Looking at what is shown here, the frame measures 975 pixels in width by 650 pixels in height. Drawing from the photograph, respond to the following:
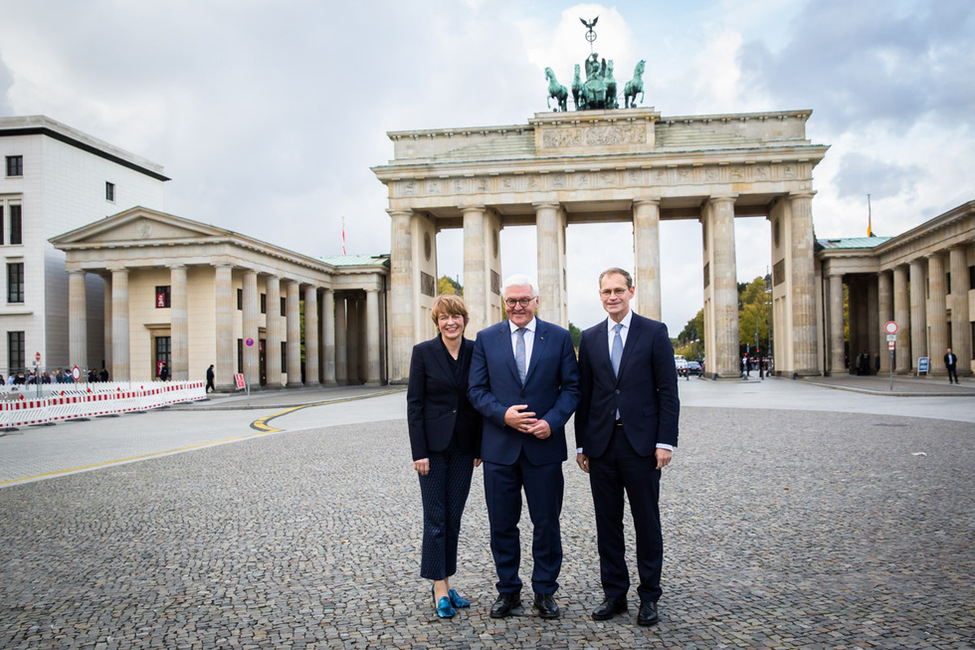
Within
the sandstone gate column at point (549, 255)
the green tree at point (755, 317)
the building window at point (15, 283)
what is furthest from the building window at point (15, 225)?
the green tree at point (755, 317)

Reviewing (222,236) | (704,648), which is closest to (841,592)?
(704,648)

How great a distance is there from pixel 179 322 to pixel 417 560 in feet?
135

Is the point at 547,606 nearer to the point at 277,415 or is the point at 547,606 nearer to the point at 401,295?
the point at 277,415

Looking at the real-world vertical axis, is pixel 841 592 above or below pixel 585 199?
below

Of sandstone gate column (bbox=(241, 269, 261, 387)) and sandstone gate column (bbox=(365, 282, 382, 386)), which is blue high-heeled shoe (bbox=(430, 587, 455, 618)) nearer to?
sandstone gate column (bbox=(241, 269, 261, 387))

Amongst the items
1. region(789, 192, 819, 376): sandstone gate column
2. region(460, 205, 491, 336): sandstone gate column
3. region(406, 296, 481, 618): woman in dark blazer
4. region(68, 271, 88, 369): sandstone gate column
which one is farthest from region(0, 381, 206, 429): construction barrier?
region(789, 192, 819, 376): sandstone gate column

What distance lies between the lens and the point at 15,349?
51.4 m

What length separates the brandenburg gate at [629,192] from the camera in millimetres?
49750

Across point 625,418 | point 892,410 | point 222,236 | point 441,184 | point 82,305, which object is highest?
point 441,184

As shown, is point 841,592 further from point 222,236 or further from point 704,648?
point 222,236

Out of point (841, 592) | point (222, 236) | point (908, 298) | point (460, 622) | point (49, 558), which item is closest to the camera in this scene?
point (460, 622)

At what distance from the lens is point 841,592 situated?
566 centimetres

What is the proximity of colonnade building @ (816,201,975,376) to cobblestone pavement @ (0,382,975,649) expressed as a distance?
3250 centimetres

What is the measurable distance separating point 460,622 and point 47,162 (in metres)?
57.4
